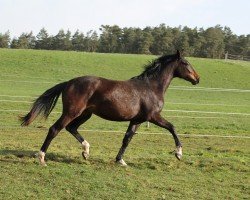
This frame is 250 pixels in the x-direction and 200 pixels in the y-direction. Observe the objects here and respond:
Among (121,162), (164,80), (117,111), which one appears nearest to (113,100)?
(117,111)

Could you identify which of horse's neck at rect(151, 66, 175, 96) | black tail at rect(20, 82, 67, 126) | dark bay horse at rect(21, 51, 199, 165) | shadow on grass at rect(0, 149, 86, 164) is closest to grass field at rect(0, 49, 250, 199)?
shadow on grass at rect(0, 149, 86, 164)

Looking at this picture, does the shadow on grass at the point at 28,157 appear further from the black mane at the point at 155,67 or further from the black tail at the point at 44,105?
the black mane at the point at 155,67

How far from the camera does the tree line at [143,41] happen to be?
8162 centimetres

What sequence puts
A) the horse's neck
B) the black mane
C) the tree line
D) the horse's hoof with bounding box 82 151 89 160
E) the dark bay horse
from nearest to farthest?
1. the dark bay horse
2. the horse's hoof with bounding box 82 151 89 160
3. the horse's neck
4. the black mane
5. the tree line

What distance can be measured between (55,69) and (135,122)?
3395 centimetres

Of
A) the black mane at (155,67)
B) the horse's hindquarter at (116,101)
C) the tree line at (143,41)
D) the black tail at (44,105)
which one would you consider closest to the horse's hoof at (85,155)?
the horse's hindquarter at (116,101)

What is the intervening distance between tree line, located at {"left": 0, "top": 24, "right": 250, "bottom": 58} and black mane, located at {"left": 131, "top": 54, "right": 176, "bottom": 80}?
68.5 metres

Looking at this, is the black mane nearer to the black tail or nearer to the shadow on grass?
the black tail

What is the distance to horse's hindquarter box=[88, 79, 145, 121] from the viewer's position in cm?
752

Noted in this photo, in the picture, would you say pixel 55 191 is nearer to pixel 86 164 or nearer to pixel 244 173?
pixel 86 164

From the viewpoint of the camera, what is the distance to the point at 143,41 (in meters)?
Answer: 80.4

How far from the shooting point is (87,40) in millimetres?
91188

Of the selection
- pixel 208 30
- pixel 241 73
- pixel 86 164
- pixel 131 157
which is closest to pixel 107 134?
pixel 131 157

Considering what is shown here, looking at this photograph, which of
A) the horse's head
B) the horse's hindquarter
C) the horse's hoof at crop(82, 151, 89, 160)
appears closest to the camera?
the horse's hindquarter
